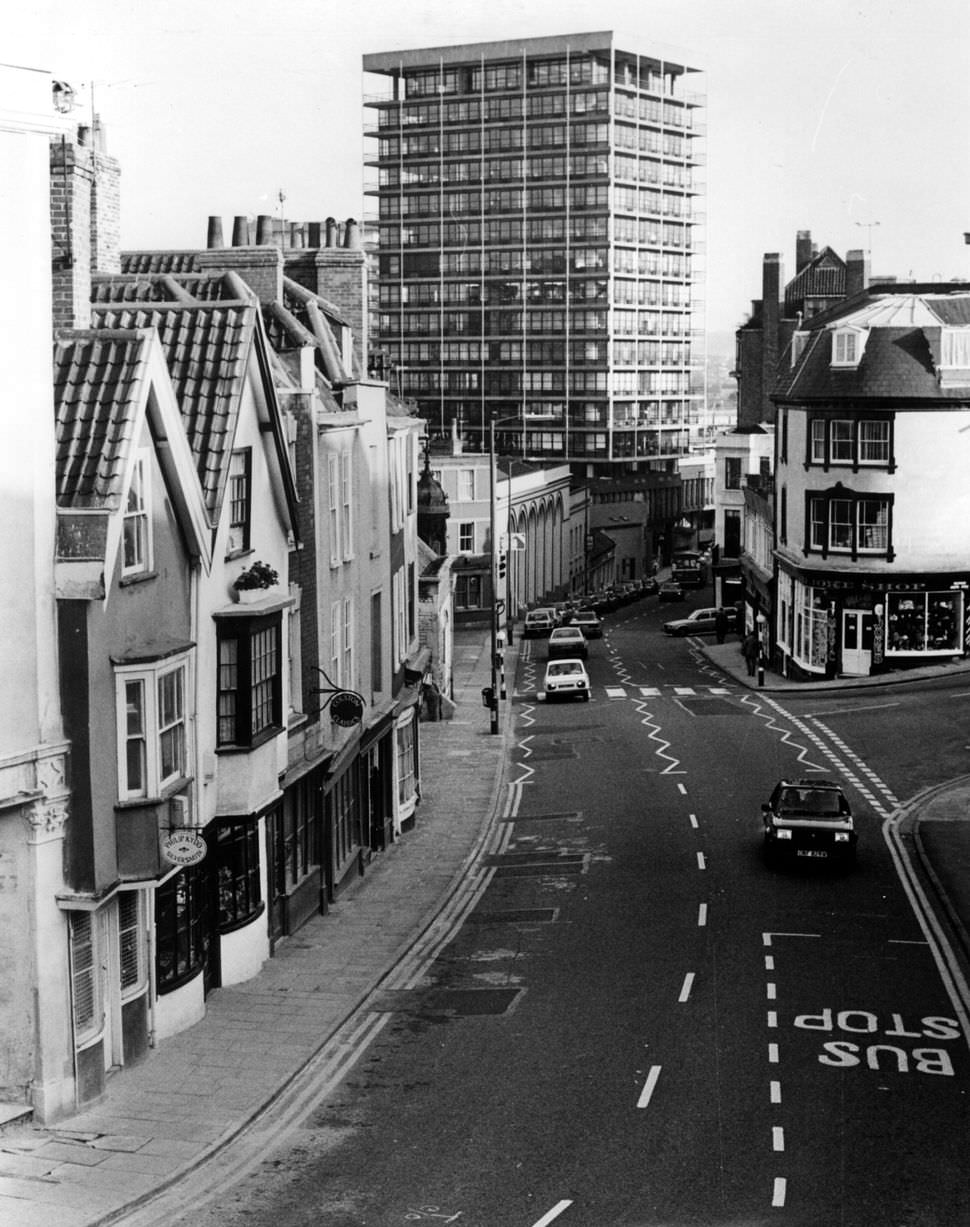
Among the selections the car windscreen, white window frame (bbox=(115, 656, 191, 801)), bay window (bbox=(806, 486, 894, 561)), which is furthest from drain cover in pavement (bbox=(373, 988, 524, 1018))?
bay window (bbox=(806, 486, 894, 561))

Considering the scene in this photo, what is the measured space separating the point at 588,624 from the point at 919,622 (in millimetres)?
29011

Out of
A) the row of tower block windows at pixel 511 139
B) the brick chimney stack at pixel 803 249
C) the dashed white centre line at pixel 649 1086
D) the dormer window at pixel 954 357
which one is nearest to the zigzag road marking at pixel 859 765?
the dormer window at pixel 954 357

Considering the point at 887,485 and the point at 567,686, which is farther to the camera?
the point at 567,686

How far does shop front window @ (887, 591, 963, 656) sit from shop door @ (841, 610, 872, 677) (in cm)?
78

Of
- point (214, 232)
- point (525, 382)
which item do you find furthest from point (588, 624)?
point (525, 382)

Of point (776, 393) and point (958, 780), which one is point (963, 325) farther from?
point (958, 780)

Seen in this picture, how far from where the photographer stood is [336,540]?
35969 mm

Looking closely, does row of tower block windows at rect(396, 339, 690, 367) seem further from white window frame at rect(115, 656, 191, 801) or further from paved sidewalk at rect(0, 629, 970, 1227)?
white window frame at rect(115, 656, 191, 801)

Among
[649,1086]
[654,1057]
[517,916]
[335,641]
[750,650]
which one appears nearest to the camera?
[649,1086]

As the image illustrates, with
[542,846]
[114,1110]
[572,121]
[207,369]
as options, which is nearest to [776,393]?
[542,846]

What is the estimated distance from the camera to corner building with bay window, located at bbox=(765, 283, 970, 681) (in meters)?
66.2

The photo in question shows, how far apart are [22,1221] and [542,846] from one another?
22817 millimetres

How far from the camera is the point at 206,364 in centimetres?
2636

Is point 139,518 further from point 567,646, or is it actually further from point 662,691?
point 567,646
